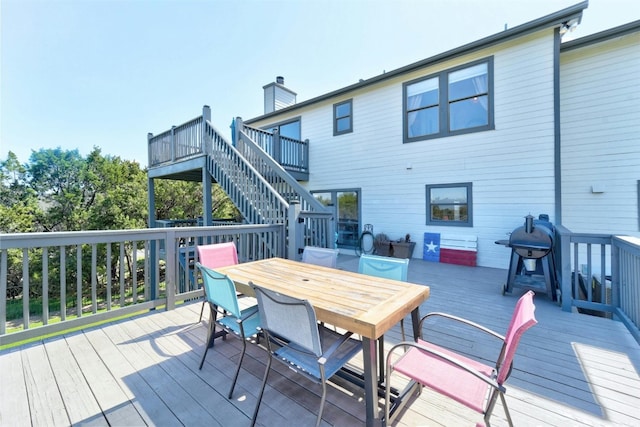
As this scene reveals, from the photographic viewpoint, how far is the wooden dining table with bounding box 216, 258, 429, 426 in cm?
149

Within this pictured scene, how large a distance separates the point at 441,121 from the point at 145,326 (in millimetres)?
7162

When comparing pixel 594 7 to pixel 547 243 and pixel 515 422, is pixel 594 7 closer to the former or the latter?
pixel 547 243

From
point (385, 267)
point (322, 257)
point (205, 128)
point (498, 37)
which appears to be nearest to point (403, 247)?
point (322, 257)

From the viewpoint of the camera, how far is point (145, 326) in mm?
3059

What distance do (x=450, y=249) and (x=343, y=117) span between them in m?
5.08

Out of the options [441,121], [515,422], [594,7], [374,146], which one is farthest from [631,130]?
[515,422]

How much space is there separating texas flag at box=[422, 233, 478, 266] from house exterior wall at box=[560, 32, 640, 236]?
1.96 meters

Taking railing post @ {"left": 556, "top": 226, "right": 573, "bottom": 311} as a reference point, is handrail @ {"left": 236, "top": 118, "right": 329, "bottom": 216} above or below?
above

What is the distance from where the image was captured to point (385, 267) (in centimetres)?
258

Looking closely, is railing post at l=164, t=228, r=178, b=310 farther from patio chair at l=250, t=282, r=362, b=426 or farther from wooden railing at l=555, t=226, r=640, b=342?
wooden railing at l=555, t=226, r=640, b=342

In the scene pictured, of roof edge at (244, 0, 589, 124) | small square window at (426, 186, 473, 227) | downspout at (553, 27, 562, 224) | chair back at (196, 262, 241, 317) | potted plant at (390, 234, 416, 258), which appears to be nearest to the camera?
chair back at (196, 262, 241, 317)

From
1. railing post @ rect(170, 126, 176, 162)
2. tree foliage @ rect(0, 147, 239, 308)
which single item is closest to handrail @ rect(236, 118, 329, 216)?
railing post @ rect(170, 126, 176, 162)

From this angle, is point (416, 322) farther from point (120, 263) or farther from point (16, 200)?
point (16, 200)

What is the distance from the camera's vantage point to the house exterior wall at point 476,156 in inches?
212
